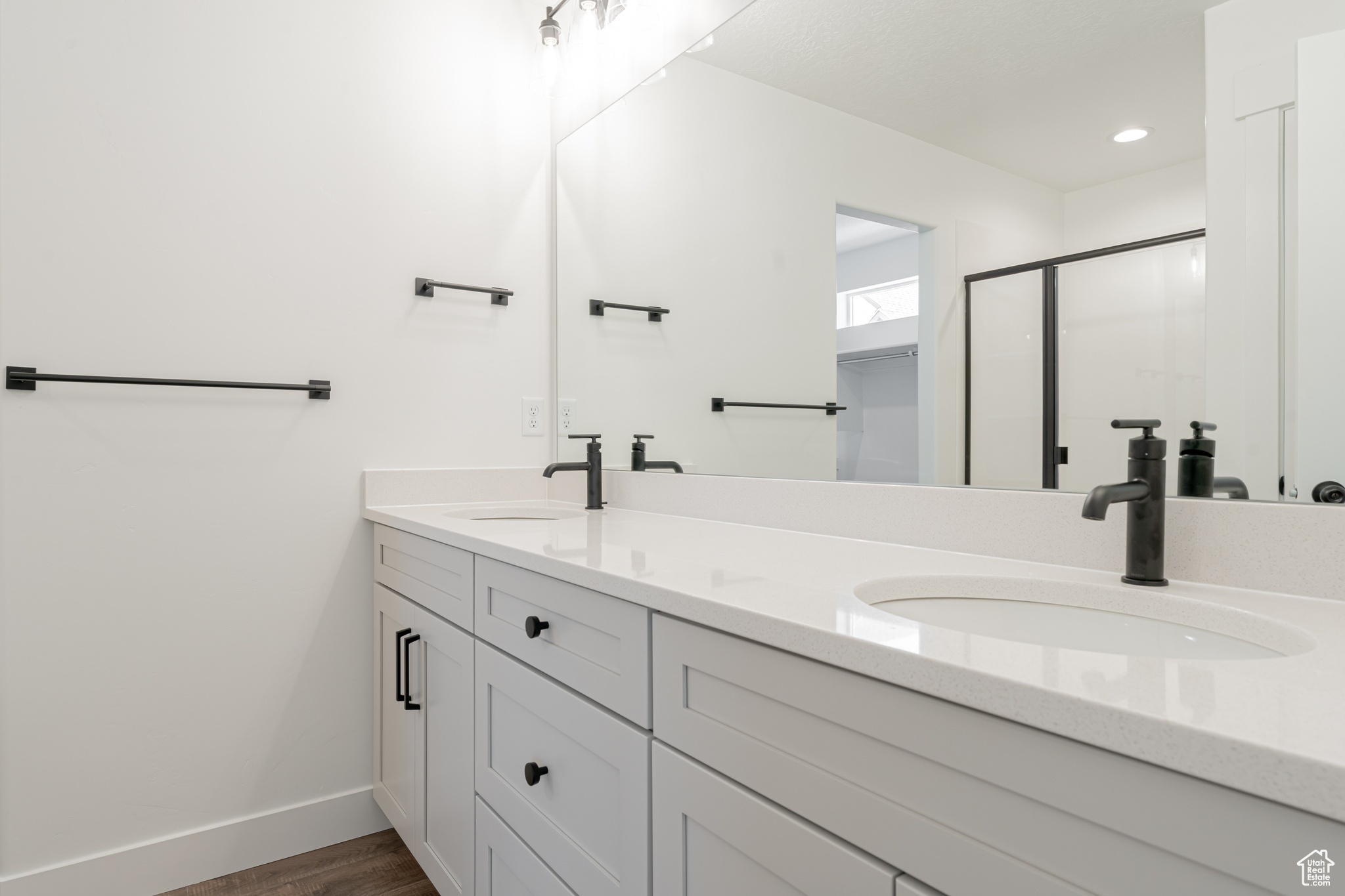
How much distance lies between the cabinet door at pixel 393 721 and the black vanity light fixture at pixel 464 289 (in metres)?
0.82

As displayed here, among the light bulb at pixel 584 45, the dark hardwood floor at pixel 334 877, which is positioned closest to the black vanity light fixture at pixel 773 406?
the light bulb at pixel 584 45

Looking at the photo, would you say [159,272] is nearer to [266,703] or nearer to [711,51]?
[266,703]

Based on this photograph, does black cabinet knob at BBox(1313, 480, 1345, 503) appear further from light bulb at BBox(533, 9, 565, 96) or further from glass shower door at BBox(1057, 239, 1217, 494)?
light bulb at BBox(533, 9, 565, 96)

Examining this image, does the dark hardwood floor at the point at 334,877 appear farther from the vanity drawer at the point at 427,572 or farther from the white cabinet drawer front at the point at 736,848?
the white cabinet drawer front at the point at 736,848

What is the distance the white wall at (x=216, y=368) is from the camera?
5.00 ft

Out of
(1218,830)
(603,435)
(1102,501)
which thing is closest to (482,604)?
(603,435)

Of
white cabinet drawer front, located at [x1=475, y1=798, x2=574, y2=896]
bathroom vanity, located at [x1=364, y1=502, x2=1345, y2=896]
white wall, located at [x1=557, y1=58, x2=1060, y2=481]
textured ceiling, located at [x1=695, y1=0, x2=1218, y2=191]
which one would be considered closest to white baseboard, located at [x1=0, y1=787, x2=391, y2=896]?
bathroom vanity, located at [x1=364, y1=502, x2=1345, y2=896]

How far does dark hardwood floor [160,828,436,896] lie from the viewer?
1622 millimetres

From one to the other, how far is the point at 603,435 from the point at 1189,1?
1.56 meters

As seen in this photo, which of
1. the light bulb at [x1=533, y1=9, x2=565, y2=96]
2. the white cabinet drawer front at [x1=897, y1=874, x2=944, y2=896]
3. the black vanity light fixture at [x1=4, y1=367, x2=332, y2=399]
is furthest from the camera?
the light bulb at [x1=533, y1=9, x2=565, y2=96]

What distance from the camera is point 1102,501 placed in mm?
733

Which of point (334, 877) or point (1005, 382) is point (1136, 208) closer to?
point (1005, 382)

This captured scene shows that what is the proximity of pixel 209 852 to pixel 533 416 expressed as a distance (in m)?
1.36

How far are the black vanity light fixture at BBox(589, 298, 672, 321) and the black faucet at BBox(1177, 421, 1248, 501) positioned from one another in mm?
1228
